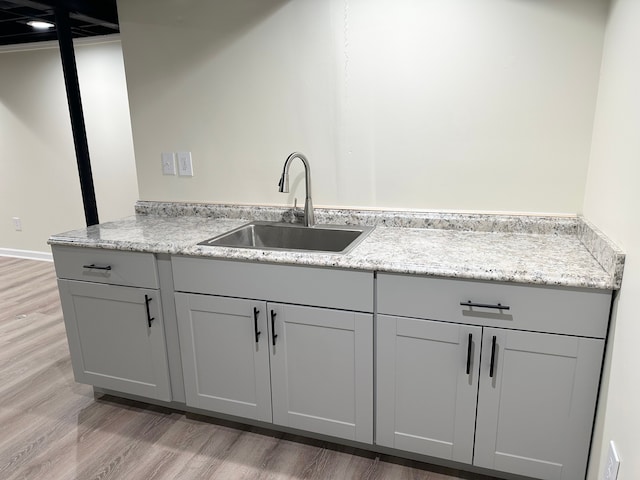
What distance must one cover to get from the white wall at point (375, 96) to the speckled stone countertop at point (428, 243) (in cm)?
8

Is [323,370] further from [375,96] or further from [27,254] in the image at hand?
[27,254]

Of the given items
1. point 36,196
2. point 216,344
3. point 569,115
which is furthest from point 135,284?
point 36,196

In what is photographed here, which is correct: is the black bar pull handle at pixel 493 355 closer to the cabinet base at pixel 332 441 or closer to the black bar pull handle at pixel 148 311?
the cabinet base at pixel 332 441

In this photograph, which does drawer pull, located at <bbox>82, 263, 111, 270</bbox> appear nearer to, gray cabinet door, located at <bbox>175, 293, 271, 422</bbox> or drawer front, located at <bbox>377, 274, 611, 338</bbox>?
gray cabinet door, located at <bbox>175, 293, 271, 422</bbox>

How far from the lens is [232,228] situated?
210 cm

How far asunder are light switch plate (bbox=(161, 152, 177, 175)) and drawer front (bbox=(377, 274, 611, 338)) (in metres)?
1.41

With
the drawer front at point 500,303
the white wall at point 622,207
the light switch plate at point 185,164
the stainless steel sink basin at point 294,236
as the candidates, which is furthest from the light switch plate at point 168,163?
the white wall at point 622,207

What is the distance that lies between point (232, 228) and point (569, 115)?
150cm

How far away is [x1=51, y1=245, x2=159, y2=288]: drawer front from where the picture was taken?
1846mm

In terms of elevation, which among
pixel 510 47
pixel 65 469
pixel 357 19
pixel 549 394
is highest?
pixel 357 19

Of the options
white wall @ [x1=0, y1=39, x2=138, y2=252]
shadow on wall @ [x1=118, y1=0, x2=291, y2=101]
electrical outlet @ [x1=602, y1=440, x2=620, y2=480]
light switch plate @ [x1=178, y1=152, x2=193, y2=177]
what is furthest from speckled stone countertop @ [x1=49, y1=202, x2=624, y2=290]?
white wall @ [x1=0, y1=39, x2=138, y2=252]

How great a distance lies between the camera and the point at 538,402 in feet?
4.78

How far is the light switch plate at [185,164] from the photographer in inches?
92.4

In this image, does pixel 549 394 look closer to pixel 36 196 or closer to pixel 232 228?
pixel 232 228
